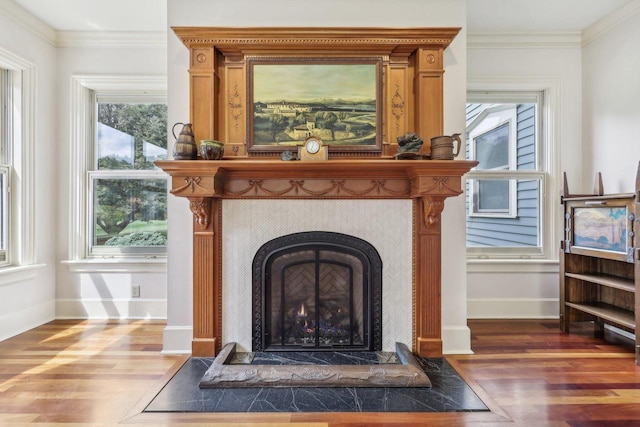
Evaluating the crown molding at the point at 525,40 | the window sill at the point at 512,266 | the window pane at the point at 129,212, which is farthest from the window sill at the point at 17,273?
the crown molding at the point at 525,40

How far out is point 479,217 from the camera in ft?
12.3

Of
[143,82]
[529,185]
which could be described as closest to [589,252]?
[529,185]

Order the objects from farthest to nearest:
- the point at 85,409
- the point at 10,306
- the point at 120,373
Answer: the point at 10,306 < the point at 120,373 < the point at 85,409

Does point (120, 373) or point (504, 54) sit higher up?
point (504, 54)

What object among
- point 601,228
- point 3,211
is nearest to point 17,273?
point 3,211

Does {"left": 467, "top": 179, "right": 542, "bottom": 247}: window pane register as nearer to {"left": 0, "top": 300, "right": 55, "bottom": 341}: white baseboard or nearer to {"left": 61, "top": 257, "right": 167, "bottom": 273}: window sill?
{"left": 61, "top": 257, "right": 167, "bottom": 273}: window sill

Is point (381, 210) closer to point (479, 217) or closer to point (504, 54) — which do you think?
point (479, 217)

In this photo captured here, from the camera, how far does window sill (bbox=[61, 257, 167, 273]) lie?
350 centimetres

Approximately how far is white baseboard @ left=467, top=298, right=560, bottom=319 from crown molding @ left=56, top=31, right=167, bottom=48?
4.01 meters

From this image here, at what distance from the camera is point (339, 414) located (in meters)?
1.88

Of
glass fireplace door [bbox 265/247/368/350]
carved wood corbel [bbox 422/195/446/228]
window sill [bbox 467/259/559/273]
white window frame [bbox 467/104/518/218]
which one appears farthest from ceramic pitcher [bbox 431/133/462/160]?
window sill [bbox 467/259/559/273]

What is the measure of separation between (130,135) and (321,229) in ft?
7.75

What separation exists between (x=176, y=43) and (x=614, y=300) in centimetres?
422

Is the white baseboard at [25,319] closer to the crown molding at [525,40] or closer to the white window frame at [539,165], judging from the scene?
the white window frame at [539,165]
